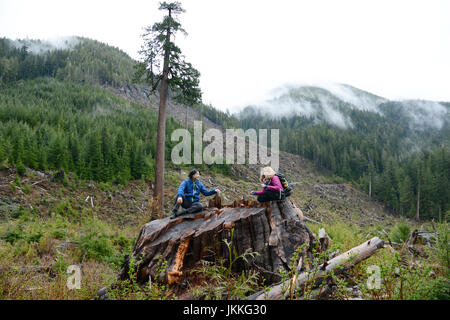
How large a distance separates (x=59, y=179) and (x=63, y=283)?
57.3 ft

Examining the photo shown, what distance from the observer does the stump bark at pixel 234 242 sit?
4.65 meters

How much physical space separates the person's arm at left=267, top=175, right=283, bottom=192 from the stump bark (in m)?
0.36

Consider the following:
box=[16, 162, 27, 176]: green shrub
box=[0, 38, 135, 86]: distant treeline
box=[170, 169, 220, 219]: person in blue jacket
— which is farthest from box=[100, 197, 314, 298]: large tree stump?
box=[0, 38, 135, 86]: distant treeline

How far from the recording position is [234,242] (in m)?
4.99

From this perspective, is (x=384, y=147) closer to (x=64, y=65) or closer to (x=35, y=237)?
(x=35, y=237)

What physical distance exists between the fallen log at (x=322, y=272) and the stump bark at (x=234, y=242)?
885mm

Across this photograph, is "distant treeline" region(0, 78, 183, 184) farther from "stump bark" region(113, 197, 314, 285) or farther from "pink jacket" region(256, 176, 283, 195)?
"pink jacket" region(256, 176, 283, 195)

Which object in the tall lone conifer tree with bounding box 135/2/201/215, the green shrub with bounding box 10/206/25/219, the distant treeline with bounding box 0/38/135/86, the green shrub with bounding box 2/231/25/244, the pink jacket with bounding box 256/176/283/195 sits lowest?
the green shrub with bounding box 10/206/25/219

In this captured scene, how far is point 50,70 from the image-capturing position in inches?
2958

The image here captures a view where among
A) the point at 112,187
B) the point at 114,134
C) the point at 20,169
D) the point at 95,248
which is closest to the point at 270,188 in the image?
the point at 95,248

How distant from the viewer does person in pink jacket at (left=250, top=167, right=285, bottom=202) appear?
553 centimetres

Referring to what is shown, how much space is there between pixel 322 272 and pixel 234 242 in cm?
199

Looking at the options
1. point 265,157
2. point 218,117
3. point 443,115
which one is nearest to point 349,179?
point 265,157

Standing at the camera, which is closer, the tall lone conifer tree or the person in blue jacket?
the person in blue jacket
